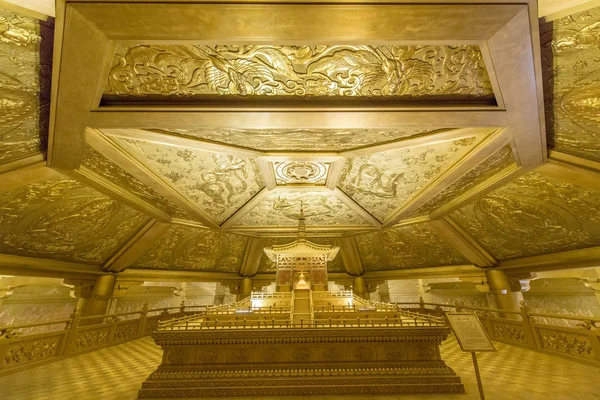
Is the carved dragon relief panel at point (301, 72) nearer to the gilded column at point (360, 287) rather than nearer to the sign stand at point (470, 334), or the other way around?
the sign stand at point (470, 334)

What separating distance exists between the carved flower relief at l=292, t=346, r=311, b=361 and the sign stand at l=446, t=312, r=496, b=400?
2.44m

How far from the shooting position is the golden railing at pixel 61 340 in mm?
4820

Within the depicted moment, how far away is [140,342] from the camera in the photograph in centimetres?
787

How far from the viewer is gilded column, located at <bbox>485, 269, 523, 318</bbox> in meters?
7.88

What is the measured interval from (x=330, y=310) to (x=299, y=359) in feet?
5.36

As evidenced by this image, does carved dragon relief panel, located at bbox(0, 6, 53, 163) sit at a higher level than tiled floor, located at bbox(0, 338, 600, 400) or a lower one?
higher

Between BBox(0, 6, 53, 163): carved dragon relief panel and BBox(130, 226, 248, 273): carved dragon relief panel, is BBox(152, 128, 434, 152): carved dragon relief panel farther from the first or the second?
BBox(130, 226, 248, 273): carved dragon relief panel

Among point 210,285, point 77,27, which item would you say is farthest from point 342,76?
point 210,285

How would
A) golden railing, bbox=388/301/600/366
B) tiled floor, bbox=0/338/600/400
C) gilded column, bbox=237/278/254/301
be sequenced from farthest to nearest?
gilded column, bbox=237/278/254/301, golden railing, bbox=388/301/600/366, tiled floor, bbox=0/338/600/400

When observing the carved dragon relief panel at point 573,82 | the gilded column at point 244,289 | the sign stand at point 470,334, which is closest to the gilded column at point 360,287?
the gilded column at point 244,289

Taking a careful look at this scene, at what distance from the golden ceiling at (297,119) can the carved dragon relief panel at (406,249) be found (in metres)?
1.77

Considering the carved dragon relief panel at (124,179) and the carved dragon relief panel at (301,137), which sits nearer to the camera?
the carved dragon relief panel at (301,137)

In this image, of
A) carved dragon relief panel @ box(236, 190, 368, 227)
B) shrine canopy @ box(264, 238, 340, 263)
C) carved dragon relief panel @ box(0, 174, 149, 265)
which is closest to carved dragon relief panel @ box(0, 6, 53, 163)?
carved dragon relief panel @ box(0, 174, 149, 265)

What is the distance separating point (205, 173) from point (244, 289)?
26.1ft
